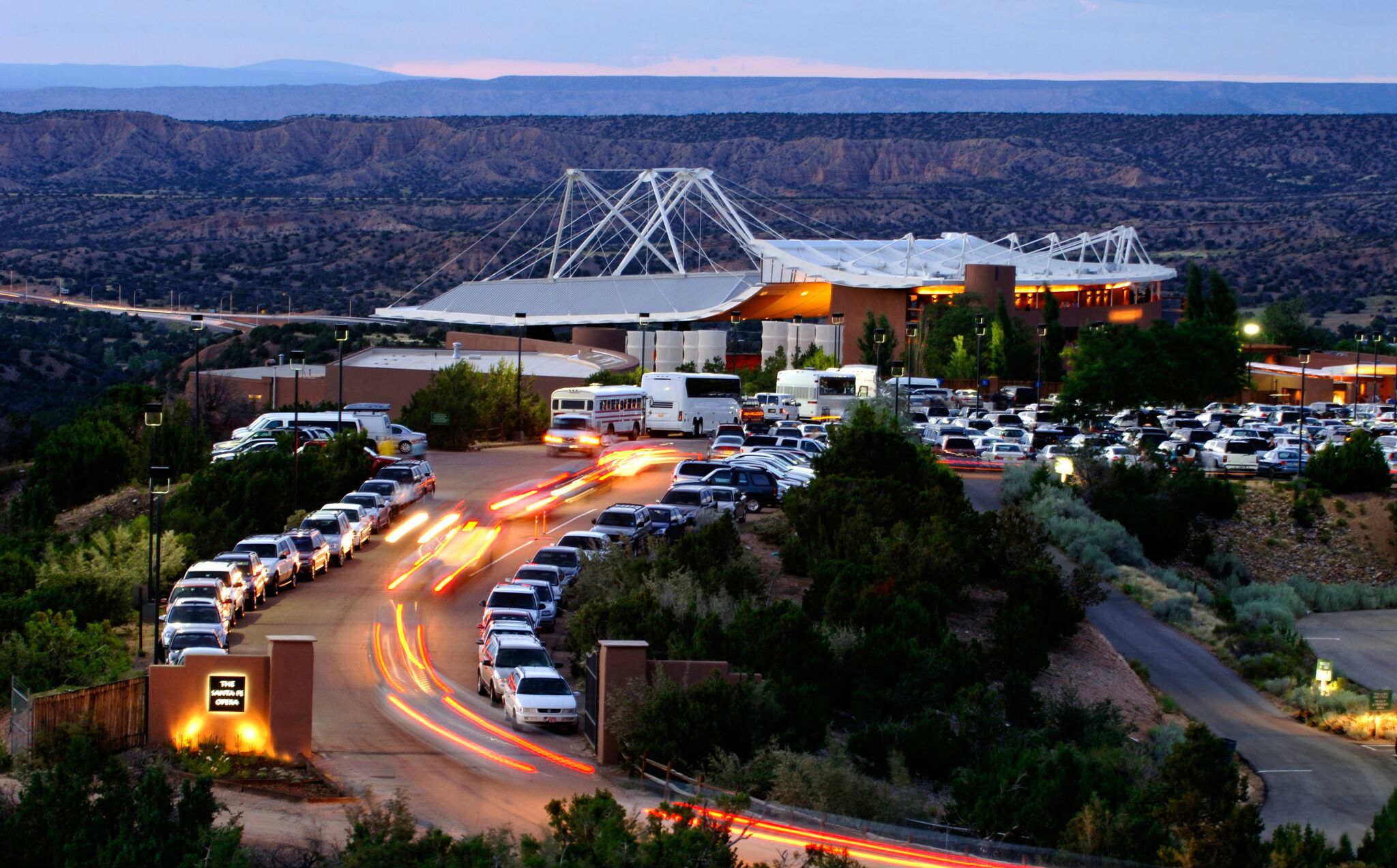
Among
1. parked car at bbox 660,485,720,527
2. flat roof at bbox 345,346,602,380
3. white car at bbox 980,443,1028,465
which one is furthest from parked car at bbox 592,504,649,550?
flat roof at bbox 345,346,602,380

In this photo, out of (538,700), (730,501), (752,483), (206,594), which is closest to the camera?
(538,700)

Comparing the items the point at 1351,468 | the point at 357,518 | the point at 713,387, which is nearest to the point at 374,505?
the point at 357,518

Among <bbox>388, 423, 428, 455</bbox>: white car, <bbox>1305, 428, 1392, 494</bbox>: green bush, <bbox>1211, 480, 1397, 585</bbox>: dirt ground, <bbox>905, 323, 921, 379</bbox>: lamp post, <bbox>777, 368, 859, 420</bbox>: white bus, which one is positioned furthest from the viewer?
<bbox>905, 323, 921, 379</bbox>: lamp post

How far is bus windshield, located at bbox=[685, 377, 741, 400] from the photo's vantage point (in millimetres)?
63062

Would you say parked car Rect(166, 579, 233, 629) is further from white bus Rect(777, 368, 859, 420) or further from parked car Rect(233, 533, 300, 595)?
white bus Rect(777, 368, 859, 420)

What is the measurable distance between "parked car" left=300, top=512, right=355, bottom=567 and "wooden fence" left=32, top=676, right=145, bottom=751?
13947 mm

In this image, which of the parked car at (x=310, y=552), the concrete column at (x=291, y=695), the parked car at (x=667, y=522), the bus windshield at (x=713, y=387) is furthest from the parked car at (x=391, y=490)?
the bus windshield at (x=713, y=387)

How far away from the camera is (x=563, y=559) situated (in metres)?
35.6

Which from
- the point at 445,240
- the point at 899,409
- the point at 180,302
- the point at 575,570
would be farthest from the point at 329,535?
the point at 445,240

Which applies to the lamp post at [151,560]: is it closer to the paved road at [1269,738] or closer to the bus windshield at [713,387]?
the paved road at [1269,738]

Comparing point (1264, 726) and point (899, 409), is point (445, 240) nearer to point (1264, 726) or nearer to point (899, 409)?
point (899, 409)

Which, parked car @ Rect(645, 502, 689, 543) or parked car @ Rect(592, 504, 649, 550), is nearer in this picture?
parked car @ Rect(592, 504, 649, 550)

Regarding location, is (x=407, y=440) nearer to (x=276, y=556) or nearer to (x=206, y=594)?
(x=276, y=556)

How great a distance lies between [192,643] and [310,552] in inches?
335
